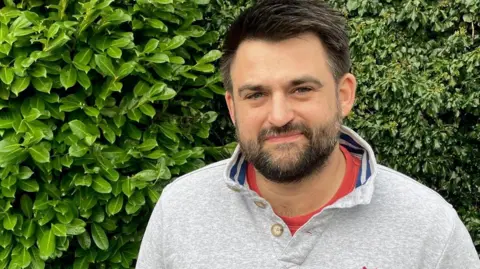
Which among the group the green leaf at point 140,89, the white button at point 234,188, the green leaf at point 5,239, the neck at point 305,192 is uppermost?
the neck at point 305,192

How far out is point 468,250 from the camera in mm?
2193

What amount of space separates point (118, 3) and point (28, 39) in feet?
1.73

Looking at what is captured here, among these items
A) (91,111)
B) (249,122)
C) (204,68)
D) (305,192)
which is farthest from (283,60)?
(204,68)

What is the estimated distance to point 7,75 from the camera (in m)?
3.05

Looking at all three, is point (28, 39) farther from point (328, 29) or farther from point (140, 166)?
point (328, 29)

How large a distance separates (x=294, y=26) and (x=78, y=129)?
133 cm

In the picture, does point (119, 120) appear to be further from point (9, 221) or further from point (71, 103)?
point (9, 221)

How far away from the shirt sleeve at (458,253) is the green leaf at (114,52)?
1.67 m

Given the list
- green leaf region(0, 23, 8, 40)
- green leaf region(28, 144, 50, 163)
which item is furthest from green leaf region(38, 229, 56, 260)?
green leaf region(0, 23, 8, 40)

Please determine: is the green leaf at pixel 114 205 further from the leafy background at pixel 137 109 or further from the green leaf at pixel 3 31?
the green leaf at pixel 3 31

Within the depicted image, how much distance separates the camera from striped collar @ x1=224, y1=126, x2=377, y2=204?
216 cm

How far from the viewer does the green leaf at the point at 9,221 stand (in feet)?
10.2

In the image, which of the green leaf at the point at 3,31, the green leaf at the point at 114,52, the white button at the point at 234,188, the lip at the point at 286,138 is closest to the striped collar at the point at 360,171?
the white button at the point at 234,188

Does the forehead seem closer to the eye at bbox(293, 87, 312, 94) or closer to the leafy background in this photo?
the eye at bbox(293, 87, 312, 94)
